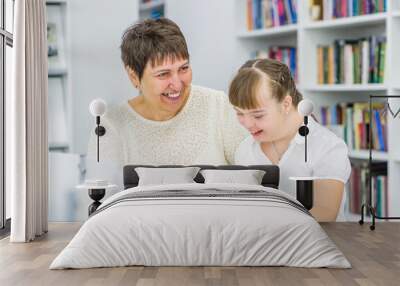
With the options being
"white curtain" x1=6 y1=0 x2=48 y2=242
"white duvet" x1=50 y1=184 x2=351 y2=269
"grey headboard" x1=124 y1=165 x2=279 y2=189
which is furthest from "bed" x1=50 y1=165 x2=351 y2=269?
"grey headboard" x1=124 y1=165 x2=279 y2=189

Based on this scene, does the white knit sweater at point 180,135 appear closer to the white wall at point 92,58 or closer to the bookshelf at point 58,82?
the white wall at point 92,58

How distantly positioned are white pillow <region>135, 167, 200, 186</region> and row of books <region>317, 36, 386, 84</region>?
60.3 inches

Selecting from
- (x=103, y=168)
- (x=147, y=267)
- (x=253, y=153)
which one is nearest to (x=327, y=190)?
(x=253, y=153)

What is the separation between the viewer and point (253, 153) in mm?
6898

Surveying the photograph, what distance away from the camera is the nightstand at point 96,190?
6668 mm

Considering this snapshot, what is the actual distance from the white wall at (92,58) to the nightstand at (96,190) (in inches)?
16.2

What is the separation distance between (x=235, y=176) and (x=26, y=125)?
1.89 m

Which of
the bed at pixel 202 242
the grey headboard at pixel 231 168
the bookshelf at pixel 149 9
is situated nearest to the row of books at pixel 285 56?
the grey headboard at pixel 231 168

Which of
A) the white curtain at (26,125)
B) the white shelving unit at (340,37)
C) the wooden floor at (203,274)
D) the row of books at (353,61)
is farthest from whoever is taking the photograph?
the row of books at (353,61)

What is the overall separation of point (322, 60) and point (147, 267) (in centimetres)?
306

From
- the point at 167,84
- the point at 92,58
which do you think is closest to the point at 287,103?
the point at 167,84

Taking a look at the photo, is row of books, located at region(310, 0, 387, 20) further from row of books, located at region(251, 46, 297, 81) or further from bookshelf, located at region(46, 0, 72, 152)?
bookshelf, located at region(46, 0, 72, 152)

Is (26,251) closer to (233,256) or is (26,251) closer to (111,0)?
(233,256)

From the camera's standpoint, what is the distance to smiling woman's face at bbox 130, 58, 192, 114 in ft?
22.3
